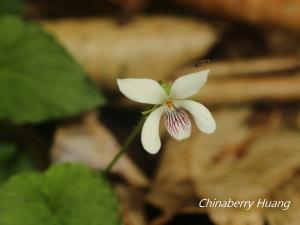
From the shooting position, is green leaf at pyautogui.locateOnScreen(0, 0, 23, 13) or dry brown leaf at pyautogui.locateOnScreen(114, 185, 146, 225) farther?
green leaf at pyautogui.locateOnScreen(0, 0, 23, 13)

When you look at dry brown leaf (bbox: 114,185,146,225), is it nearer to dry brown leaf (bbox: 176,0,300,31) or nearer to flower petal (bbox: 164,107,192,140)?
flower petal (bbox: 164,107,192,140)

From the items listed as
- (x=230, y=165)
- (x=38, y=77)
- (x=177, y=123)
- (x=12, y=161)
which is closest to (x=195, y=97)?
(x=230, y=165)

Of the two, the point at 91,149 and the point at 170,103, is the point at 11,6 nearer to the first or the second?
the point at 91,149

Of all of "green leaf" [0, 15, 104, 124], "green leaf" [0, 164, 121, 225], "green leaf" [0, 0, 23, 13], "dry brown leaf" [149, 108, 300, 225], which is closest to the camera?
"green leaf" [0, 164, 121, 225]

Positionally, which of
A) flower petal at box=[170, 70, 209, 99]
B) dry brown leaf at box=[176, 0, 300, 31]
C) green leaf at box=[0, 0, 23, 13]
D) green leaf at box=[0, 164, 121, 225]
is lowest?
green leaf at box=[0, 164, 121, 225]

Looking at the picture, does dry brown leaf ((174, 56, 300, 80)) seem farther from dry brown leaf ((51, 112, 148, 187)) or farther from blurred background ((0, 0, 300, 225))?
dry brown leaf ((51, 112, 148, 187))

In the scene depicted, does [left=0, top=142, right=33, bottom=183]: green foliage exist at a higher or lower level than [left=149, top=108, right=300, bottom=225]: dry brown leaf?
lower

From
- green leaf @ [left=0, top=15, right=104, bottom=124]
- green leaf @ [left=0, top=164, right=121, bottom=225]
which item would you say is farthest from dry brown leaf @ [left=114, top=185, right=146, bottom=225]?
green leaf @ [left=0, top=15, right=104, bottom=124]

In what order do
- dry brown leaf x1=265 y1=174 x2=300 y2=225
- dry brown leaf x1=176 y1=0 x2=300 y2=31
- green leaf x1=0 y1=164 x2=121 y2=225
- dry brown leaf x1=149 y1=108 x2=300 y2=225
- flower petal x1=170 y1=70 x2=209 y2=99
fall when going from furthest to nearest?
dry brown leaf x1=176 y1=0 x2=300 y2=31
dry brown leaf x1=149 y1=108 x2=300 y2=225
dry brown leaf x1=265 y1=174 x2=300 y2=225
green leaf x1=0 y1=164 x2=121 y2=225
flower petal x1=170 y1=70 x2=209 y2=99

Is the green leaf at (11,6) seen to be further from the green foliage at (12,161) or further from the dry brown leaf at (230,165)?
the dry brown leaf at (230,165)
